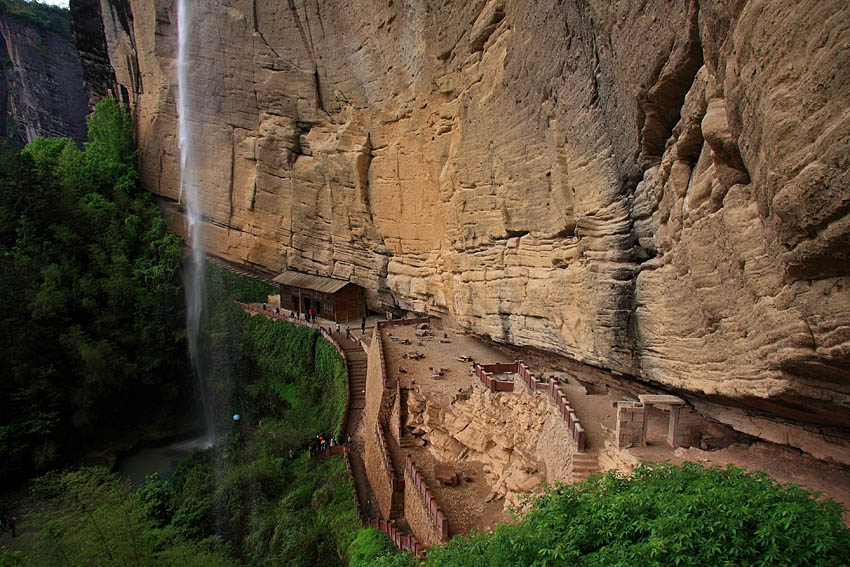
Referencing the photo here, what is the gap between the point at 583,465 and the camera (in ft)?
25.3

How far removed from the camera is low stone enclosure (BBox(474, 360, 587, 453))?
797cm

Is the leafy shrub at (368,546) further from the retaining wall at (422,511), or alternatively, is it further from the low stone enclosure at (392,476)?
the retaining wall at (422,511)

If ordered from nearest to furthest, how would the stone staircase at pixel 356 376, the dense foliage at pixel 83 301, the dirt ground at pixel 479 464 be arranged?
the dirt ground at pixel 479 464 < the stone staircase at pixel 356 376 < the dense foliage at pixel 83 301

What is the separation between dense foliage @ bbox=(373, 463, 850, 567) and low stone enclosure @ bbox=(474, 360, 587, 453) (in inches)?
70.8

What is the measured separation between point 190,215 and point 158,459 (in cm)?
1156

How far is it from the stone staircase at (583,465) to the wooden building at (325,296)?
14.5 metres

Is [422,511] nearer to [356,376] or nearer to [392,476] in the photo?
[392,476]

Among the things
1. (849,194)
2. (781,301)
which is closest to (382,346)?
(781,301)

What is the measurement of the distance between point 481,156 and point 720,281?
24.9 ft

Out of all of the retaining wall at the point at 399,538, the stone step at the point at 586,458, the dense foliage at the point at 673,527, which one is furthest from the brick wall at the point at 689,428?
the retaining wall at the point at 399,538

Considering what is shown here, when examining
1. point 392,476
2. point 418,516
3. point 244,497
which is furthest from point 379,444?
point 244,497

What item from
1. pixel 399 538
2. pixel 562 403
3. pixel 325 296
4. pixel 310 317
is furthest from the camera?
pixel 310 317

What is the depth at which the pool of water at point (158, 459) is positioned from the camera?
57.6 feet

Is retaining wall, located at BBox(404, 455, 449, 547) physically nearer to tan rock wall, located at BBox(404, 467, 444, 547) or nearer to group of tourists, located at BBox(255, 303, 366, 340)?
tan rock wall, located at BBox(404, 467, 444, 547)
